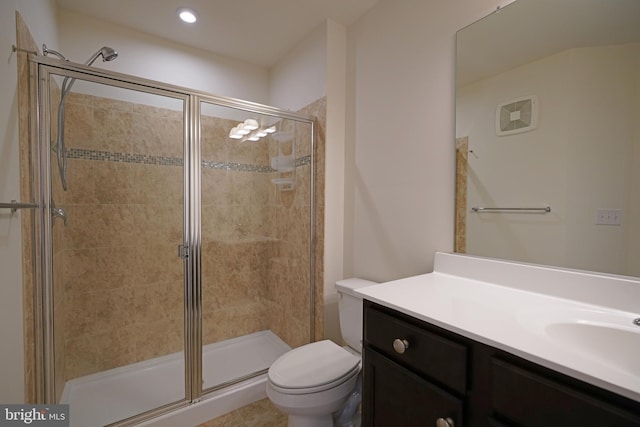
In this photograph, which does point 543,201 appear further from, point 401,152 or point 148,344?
point 148,344

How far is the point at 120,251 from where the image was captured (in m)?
1.92

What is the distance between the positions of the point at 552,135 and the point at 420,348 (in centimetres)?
92

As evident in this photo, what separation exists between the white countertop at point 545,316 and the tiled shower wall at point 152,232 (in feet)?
4.07

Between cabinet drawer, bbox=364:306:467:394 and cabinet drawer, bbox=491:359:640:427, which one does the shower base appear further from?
cabinet drawer, bbox=491:359:640:427

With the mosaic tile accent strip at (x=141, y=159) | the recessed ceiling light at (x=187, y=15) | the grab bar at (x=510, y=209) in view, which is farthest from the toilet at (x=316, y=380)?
the recessed ceiling light at (x=187, y=15)

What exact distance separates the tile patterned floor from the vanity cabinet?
0.88 metres

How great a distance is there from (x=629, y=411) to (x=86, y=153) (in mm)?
2524

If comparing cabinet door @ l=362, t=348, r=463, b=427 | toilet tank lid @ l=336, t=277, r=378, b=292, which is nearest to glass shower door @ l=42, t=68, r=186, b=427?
toilet tank lid @ l=336, t=277, r=378, b=292

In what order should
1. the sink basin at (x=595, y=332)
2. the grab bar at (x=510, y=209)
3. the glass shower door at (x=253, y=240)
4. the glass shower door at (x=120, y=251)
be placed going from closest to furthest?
the sink basin at (x=595, y=332), the grab bar at (x=510, y=209), the glass shower door at (x=120, y=251), the glass shower door at (x=253, y=240)

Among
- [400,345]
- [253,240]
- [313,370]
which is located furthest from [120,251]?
[400,345]

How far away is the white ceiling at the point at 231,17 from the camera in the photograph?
1.72 meters

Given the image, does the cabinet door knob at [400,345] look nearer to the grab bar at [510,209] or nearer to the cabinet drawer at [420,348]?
the cabinet drawer at [420,348]

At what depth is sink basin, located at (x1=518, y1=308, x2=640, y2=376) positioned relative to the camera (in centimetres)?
71

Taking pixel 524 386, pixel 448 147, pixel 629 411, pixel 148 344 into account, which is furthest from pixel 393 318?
pixel 148 344
